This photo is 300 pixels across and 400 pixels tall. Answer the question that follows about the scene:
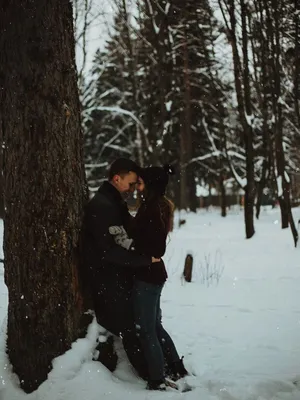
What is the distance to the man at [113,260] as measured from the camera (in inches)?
142

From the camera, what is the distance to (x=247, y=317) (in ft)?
19.9

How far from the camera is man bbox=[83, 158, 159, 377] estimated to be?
3.61 m

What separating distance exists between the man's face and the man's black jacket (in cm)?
6

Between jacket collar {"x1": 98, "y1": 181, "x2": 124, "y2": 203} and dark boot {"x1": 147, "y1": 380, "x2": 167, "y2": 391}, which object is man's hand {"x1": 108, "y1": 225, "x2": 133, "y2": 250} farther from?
dark boot {"x1": 147, "y1": 380, "x2": 167, "y2": 391}

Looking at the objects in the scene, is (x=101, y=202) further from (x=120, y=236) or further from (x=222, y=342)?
(x=222, y=342)

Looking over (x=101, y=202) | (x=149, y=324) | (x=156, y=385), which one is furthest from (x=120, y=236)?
(x=156, y=385)

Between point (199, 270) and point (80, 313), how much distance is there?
580 cm

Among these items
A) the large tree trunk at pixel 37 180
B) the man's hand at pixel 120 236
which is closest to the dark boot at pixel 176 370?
the large tree trunk at pixel 37 180

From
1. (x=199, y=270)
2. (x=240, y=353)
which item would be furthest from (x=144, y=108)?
(x=240, y=353)

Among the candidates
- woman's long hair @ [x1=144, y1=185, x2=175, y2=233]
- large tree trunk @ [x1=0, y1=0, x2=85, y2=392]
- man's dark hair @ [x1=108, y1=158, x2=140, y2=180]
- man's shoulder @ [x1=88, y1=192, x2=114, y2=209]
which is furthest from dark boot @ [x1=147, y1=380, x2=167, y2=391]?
man's dark hair @ [x1=108, y1=158, x2=140, y2=180]

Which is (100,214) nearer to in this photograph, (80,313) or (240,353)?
(80,313)

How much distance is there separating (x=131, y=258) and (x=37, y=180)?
41.3 inches

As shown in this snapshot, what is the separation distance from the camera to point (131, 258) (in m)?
3.60

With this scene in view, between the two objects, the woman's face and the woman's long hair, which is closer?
the woman's long hair
